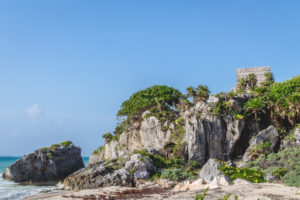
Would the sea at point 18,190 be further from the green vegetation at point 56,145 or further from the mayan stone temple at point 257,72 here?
the mayan stone temple at point 257,72

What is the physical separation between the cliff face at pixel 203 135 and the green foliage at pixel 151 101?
4227 millimetres

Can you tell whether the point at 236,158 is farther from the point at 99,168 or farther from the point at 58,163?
the point at 58,163

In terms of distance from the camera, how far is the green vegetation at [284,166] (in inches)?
711

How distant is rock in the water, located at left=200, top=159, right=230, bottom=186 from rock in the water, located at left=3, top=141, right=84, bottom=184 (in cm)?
2392

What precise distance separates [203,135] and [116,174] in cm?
1155

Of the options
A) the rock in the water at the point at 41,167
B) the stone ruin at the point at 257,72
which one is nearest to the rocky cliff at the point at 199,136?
the stone ruin at the point at 257,72

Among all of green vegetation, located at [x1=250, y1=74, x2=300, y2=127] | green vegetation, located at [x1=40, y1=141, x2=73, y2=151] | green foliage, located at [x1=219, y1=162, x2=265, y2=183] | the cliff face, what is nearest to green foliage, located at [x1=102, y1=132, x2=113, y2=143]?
green vegetation, located at [x1=40, y1=141, x2=73, y2=151]

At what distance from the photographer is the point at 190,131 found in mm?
30703

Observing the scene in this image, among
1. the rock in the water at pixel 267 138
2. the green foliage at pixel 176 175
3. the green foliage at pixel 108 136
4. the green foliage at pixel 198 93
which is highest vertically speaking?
the green foliage at pixel 198 93

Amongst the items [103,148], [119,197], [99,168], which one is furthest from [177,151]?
[103,148]

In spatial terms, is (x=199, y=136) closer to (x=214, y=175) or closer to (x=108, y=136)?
(x=214, y=175)

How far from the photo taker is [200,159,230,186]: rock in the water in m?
19.2

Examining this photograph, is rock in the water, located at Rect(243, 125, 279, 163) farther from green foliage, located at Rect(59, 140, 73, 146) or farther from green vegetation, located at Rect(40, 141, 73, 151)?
green foliage, located at Rect(59, 140, 73, 146)

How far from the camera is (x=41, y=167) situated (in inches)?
1507
